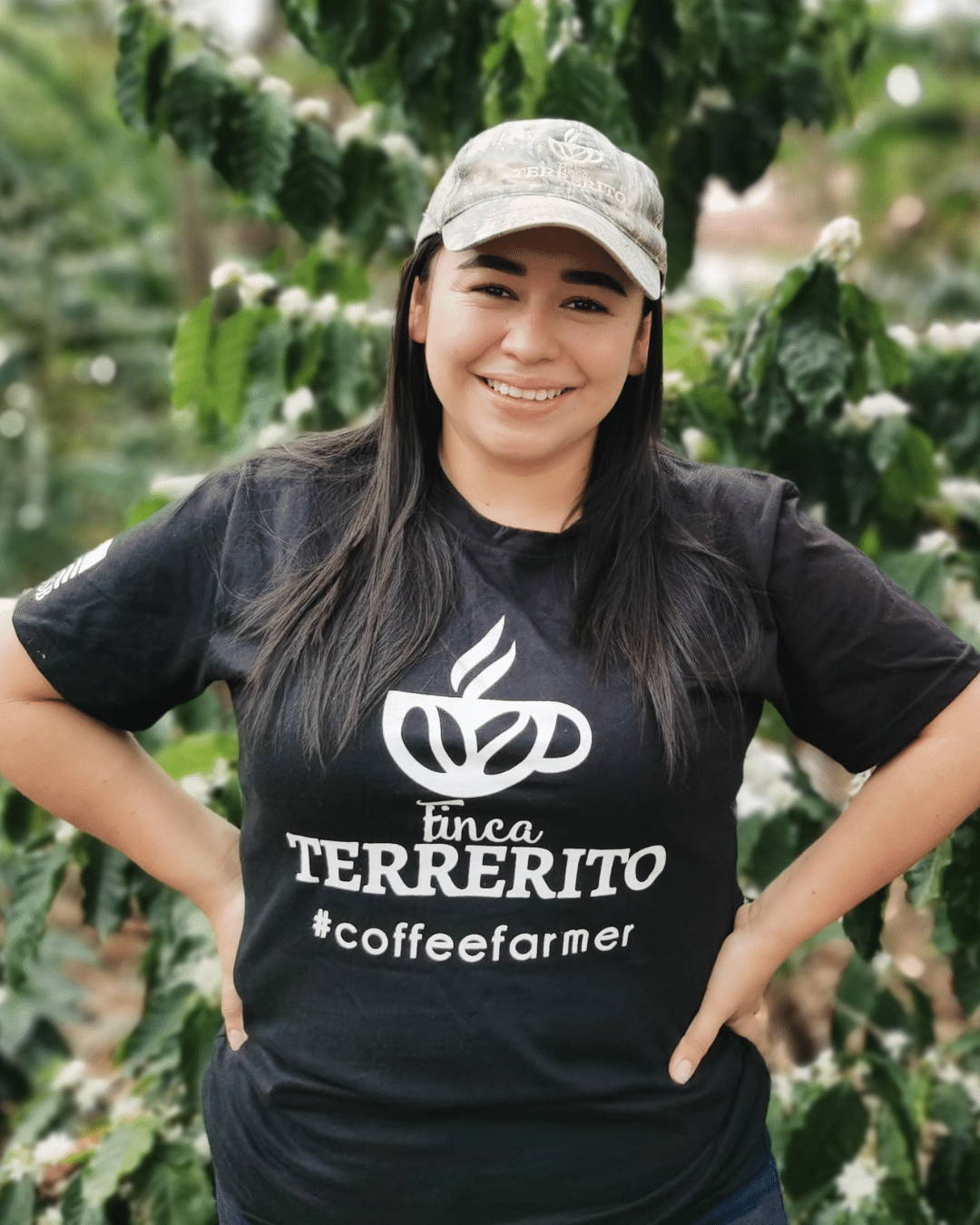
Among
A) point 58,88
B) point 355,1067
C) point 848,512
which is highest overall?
point 848,512

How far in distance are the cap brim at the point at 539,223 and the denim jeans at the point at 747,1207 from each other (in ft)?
3.27

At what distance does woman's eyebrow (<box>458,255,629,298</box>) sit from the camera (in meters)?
1.56


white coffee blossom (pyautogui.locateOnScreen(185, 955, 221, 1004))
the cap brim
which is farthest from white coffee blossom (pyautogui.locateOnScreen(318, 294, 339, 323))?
white coffee blossom (pyautogui.locateOnScreen(185, 955, 221, 1004))

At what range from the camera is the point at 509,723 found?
59.0 inches

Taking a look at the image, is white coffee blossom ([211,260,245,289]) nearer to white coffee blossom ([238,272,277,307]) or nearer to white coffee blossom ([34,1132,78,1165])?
white coffee blossom ([238,272,277,307])

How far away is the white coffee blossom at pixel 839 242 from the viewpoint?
2109mm

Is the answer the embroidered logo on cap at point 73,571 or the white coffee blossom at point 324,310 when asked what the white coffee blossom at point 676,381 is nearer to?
the white coffee blossom at point 324,310

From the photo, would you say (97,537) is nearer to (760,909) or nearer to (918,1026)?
(918,1026)

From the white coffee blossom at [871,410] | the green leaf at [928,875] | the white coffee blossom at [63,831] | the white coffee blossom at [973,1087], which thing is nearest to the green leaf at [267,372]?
the white coffee blossom at [63,831]

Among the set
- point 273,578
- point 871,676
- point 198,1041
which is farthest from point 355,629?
point 198,1041

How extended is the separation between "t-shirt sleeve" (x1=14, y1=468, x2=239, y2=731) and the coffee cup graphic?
0.25m

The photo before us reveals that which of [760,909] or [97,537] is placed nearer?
[760,909]

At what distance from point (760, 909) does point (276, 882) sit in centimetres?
57

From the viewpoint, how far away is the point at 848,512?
8.10 feet
